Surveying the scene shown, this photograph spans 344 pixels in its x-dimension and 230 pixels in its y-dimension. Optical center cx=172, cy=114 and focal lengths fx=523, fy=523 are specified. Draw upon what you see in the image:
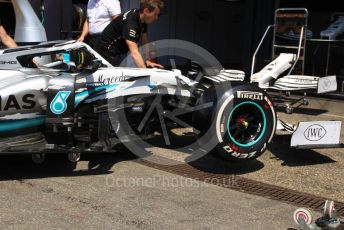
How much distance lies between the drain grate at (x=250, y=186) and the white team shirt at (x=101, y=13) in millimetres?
2081

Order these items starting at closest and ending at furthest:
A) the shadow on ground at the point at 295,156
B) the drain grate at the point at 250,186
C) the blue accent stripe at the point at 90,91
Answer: the drain grate at the point at 250,186
the blue accent stripe at the point at 90,91
the shadow on ground at the point at 295,156

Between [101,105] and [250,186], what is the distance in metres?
1.66

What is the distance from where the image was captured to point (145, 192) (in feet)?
15.4


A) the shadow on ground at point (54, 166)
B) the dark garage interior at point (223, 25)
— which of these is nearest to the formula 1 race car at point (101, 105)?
the shadow on ground at point (54, 166)

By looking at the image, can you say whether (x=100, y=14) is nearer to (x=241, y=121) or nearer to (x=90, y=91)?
(x=90, y=91)

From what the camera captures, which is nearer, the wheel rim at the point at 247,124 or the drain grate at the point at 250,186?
the drain grate at the point at 250,186

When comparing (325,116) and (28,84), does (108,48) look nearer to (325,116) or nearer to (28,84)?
(28,84)

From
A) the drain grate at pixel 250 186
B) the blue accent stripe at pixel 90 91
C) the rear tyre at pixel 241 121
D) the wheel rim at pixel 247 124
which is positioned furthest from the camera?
the wheel rim at pixel 247 124

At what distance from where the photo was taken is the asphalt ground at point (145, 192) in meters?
3.99

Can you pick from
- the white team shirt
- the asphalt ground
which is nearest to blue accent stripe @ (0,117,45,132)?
the asphalt ground

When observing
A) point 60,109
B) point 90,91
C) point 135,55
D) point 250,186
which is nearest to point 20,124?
point 60,109

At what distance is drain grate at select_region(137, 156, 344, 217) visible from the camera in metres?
4.54

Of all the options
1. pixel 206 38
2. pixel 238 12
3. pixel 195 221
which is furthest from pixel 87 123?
pixel 238 12

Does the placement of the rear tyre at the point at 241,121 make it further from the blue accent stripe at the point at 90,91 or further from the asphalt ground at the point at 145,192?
the blue accent stripe at the point at 90,91
